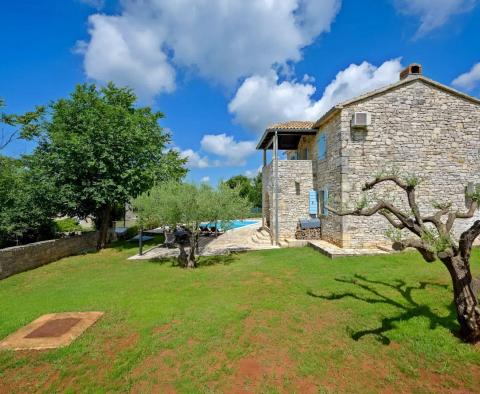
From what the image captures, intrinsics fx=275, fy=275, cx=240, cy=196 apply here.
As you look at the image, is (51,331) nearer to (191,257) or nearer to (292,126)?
(191,257)

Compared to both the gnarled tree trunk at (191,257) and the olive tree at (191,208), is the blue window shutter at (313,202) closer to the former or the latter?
the olive tree at (191,208)

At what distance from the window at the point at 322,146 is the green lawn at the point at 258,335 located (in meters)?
6.72

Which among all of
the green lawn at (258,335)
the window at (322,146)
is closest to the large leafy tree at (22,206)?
the green lawn at (258,335)

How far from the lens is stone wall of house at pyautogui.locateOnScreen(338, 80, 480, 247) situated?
12109mm

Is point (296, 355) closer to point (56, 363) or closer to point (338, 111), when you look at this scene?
point (56, 363)

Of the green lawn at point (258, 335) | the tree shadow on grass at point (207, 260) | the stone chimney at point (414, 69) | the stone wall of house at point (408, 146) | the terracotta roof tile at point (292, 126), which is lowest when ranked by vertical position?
the tree shadow on grass at point (207, 260)

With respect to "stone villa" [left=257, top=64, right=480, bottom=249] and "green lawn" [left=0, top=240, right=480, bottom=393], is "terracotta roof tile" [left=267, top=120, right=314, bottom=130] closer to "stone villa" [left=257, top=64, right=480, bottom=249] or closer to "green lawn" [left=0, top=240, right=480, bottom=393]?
"stone villa" [left=257, top=64, right=480, bottom=249]

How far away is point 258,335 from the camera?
16.9ft

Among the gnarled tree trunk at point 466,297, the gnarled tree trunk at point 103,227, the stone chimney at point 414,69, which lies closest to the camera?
the gnarled tree trunk at point 466,297

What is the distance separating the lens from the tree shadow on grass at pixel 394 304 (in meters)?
5.18

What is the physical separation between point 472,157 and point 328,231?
706 cm

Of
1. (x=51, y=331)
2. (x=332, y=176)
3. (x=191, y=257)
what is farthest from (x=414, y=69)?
(x=51, y=331)

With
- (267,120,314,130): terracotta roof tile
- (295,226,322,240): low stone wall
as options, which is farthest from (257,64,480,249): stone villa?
(267,120,314,130): terracotta roof tile

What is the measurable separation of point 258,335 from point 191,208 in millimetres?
6277
